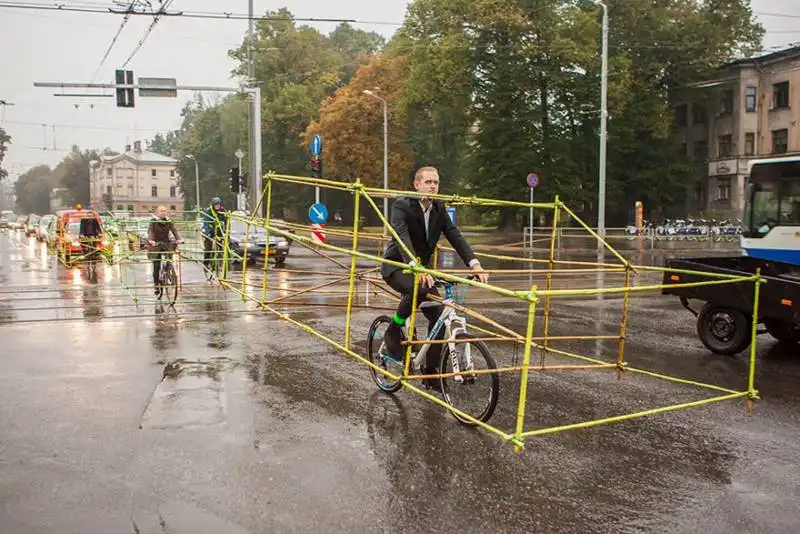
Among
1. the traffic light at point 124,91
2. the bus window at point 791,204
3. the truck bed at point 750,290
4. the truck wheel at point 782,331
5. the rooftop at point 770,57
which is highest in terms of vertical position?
the rooftop at point 770,57

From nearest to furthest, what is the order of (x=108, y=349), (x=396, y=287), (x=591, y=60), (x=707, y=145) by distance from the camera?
(x=396, y=287)
(x=108, y=349)
(x=591, y=60)
(x=707, y=145)

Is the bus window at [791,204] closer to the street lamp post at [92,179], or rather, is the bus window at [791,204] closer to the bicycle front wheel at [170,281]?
the bicycle front wheel at [170,281]

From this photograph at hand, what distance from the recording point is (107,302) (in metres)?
13.4

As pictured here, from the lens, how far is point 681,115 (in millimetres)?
56938

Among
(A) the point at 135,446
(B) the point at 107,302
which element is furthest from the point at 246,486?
(B) the point at 107,302

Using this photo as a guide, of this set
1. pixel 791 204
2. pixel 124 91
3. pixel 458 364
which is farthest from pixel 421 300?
pixel 124 91

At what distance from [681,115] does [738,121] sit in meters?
6.20

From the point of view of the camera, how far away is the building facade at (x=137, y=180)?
129m

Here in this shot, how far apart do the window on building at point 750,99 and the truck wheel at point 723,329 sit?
4782 centimetres

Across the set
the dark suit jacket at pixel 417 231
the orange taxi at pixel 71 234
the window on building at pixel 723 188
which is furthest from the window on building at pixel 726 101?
the dark suit jacket at pixel 417 231

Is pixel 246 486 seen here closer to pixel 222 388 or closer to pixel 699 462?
pixel 222 388

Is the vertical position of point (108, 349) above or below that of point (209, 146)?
below

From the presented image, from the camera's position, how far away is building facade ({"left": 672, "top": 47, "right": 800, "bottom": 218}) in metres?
48.9

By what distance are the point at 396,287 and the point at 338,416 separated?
117 cm
